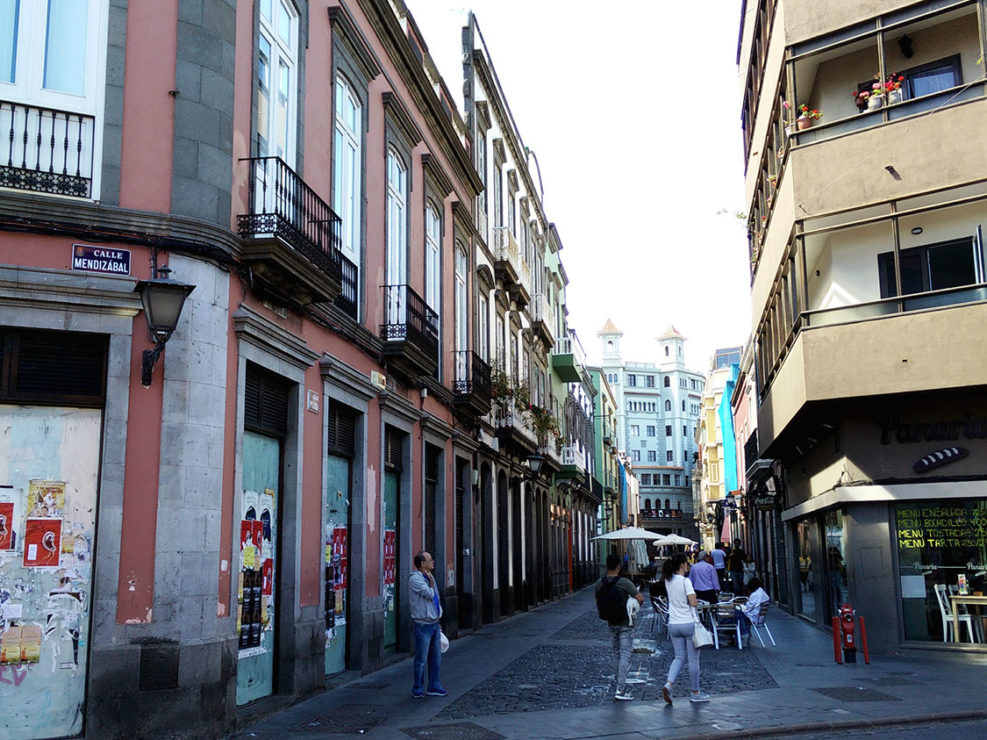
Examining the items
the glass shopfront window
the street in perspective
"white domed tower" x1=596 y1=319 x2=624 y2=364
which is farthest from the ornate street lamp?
"white domed tower" x1=596 y1=319 x2=624 y2=364

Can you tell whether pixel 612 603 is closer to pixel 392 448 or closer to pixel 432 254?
pixel 392 448

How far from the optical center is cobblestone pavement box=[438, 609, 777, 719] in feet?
37.0

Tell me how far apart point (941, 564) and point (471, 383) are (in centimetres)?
948

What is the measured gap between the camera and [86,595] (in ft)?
29.0

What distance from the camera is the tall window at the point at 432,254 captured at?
18812 mm

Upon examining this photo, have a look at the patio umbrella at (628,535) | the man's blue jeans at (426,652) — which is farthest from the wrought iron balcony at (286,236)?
the patio umbrella at (628,535)

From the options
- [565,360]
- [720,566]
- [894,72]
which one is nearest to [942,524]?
[894,72]

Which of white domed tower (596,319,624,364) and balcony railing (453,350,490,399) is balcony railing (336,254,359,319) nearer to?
balcony railing (453,350,490,399)

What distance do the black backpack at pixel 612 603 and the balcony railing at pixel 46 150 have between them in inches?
277

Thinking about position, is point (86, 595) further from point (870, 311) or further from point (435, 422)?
point (870, 311)

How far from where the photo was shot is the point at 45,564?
8.77 m

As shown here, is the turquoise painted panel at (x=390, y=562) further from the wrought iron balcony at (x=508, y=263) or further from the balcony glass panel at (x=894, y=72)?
the wrought iron balcony at (x=508, y=263)

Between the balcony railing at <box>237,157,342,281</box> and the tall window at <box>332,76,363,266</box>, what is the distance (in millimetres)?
1300

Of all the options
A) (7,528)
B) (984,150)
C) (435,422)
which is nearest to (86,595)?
(7,528)
